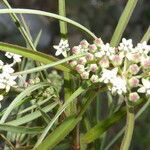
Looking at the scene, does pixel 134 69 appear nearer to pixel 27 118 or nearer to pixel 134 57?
pixel 134 57

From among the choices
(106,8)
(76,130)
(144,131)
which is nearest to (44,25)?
(106,8)

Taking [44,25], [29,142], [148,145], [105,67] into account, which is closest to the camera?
[105,67]

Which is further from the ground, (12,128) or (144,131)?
(144,131)

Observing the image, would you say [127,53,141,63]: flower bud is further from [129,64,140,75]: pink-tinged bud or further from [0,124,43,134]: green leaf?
[0,124,43,134]: green leaf

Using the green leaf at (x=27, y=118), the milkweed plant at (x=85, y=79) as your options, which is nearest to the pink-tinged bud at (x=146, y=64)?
the milkweed plant at (x=85, y=79)

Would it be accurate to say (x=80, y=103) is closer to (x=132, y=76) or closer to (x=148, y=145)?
→ (x=132, y=76)

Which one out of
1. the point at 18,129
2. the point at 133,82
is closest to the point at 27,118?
the point at 18,129
